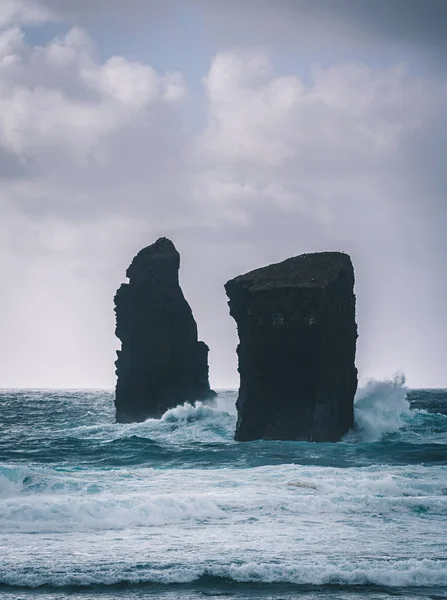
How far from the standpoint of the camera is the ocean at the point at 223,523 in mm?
A: 15438

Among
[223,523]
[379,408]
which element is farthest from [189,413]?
[223,523]

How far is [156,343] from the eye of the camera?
68.9 m

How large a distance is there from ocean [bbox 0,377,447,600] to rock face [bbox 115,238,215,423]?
95.5 ft

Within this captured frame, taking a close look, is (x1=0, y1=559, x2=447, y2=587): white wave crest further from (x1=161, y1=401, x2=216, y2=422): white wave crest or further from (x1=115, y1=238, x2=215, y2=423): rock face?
(x1=115, y1=238, x2=215, y2=423): rock face

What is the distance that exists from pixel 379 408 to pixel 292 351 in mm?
16657

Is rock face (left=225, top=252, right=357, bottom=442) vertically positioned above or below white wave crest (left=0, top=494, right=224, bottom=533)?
above

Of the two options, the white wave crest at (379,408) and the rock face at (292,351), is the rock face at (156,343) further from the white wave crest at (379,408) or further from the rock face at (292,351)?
the rock face at (292,351)

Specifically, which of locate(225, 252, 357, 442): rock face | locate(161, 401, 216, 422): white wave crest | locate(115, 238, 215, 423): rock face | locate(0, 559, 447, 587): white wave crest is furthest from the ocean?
locate(115, 238, 215, 423): rock face

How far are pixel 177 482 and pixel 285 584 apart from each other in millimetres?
12488

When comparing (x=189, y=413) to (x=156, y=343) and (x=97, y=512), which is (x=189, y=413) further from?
(x=97, y=512)

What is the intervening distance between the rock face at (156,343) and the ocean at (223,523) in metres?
29.1

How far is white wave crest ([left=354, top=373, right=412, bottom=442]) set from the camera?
50281 mm

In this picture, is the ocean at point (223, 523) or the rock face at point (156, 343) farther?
the rock face at point (156, 343)

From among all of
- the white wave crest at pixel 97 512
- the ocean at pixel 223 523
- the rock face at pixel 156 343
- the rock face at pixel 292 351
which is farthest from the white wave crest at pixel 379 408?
the white wave crest at pixel 97 512
